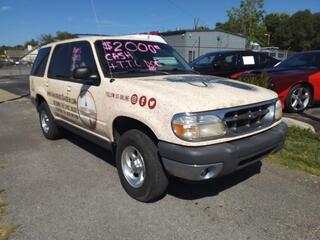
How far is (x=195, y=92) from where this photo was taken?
326cm

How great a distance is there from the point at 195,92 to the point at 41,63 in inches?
154

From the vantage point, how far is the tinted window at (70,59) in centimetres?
435

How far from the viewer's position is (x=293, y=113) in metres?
7.79

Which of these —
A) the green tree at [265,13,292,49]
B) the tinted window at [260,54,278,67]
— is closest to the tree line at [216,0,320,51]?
the green tree at [265,13,292,49]

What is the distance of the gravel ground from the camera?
10.0ft

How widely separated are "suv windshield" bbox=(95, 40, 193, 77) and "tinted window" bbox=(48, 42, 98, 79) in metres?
0.20

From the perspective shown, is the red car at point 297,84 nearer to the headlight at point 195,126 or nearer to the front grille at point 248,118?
the front grille at point 248,118

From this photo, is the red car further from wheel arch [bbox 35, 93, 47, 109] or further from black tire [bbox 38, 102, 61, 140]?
wheel arch [bbox 35, 93, 47, 109]

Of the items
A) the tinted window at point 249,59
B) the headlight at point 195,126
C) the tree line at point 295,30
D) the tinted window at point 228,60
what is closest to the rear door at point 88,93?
the headlight at point 195,126

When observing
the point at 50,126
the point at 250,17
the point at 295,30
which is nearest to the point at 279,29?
the point at 295,30

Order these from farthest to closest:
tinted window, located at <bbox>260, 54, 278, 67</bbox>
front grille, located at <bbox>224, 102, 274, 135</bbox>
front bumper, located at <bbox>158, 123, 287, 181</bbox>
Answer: tinted window, located at <bbox>260, 54, 278, 67</bbox>
front grille, located at <bbox>224, 102, 274, 135</bbox>
front bumper, located at <bbox>158, 123, 287, 181</bbox>

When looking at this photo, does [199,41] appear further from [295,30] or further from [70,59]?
[295,30]

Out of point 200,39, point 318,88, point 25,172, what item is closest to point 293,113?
point 318,88

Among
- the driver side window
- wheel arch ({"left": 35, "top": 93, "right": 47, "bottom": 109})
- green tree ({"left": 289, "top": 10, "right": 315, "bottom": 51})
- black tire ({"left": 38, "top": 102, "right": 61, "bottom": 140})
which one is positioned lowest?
black tire ({"left": 38, "top": 102, "right": 61, "bottom": 140})
